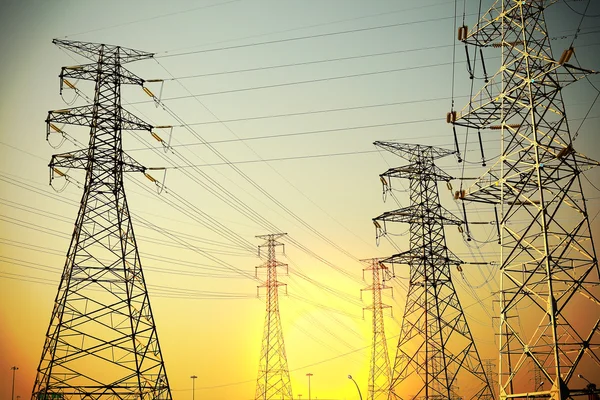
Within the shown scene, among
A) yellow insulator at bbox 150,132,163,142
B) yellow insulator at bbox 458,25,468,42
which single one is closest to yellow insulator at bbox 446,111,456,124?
yellow insulator at bbox 458,25,468,42

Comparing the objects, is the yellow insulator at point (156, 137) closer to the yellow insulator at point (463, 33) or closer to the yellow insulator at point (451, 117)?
the yellow insulator at point (451, 117)

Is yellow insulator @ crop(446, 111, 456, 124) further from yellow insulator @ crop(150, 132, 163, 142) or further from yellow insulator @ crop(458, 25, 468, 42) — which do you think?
yellow insulator @ crop(150, 132, 163, 142)

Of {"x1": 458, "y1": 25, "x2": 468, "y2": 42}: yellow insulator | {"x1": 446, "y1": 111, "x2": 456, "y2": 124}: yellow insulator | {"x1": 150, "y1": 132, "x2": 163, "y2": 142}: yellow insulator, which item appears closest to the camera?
{"x1": 446, "y1": 111, "x2": 456, "y2": 124}: yellow insulator

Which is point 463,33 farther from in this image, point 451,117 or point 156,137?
point 156,137

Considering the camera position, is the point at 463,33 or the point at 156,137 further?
the point at 156,137

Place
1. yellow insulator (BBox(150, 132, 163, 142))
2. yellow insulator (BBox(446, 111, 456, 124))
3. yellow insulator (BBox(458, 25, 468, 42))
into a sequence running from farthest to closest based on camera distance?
1. yellow insulator (BBox(150, 132, 163, 142))
2. yellow insulator (BBox(458, 25, 468, 42))
3. yellow insulator (BBox(446, 111, 456, 124))

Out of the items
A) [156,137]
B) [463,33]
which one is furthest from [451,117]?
[156,137]

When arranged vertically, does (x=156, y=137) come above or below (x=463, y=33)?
below

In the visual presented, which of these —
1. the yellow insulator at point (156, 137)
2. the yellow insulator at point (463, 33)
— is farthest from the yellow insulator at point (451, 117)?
the yellow insulator at point (156, 137)

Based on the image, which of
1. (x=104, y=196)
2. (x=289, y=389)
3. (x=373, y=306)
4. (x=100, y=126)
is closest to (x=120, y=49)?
(x=100, y=126)

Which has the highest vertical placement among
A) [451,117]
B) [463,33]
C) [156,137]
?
[463,33]

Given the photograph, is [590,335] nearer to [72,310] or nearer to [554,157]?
[554,157]

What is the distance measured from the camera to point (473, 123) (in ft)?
85.5

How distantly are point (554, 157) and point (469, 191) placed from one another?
3.67 metres
